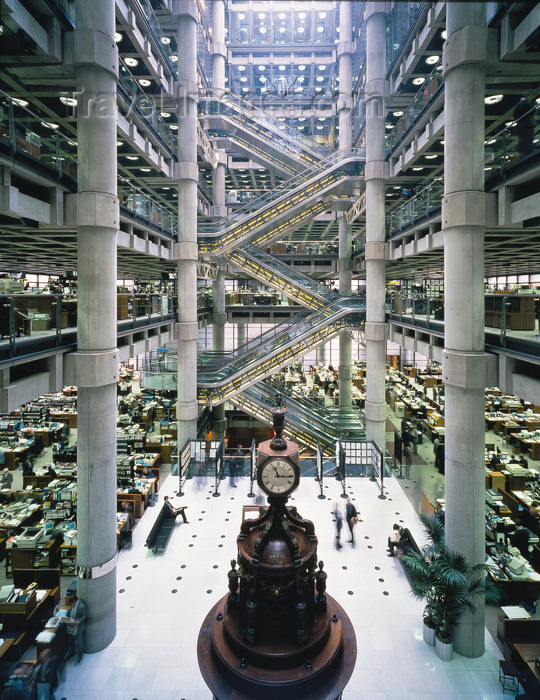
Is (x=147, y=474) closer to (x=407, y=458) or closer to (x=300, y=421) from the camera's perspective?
(x=300, y=421)

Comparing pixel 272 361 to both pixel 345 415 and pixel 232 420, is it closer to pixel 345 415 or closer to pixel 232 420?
pixel 345 415

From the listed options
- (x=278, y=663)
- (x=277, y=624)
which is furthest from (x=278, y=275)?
(x=278, y=663)

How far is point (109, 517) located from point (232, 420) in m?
20.1

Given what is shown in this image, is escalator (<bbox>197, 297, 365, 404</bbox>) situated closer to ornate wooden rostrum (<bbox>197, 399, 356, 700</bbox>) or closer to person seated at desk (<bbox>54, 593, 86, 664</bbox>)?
person seated at desk (<bbox>54, 593, 86, 664</bbox>)

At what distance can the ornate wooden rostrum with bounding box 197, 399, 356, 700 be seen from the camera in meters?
3.99

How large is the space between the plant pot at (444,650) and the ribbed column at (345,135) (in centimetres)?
1650

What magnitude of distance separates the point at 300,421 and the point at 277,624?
1472cm

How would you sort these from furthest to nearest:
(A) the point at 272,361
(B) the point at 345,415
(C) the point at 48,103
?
(B) the point at 345,415 < (A) the point at 272,361 < (C) the point at 48,103

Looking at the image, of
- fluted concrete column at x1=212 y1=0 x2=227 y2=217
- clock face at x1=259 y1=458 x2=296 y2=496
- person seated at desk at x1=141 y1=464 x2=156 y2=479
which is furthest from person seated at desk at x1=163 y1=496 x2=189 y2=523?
fluted concrete column at x1=212 y1=0 x2=227 y2=217

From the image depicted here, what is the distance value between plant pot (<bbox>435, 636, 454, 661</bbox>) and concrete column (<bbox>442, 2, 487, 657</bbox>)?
329 mm

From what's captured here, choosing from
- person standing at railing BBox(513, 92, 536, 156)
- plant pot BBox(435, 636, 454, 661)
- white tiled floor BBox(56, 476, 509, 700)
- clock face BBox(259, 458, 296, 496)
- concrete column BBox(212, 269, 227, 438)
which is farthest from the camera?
concrete column BBox(212, 269, 227, 438)

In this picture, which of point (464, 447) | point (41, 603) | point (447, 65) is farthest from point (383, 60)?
point (41, 603)

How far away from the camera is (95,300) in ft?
25.1

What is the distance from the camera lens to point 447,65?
25.8ft
